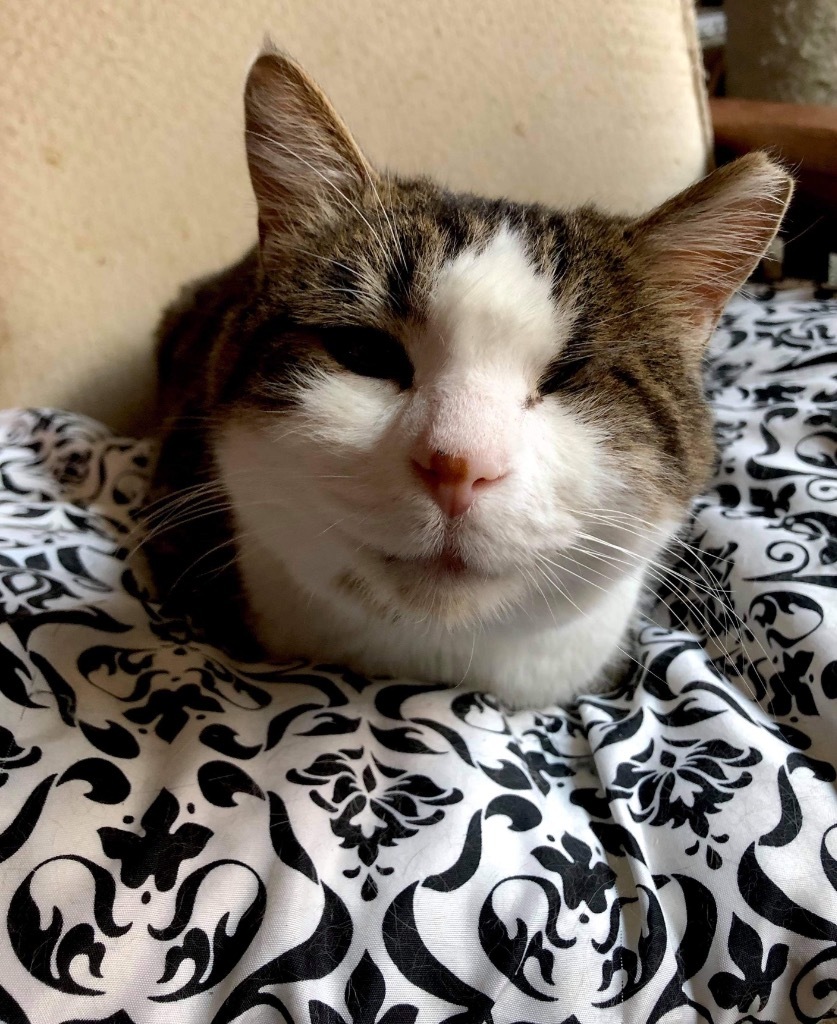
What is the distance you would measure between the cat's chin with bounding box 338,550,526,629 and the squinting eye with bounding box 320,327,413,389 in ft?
0.53

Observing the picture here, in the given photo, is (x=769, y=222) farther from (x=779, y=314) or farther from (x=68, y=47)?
(x=68, y=47)

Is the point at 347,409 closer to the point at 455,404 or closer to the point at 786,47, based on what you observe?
the point at 455,404

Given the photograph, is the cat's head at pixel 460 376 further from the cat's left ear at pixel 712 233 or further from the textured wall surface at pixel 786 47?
the textured wall surface at pixel 786 47

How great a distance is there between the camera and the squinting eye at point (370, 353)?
0.67 meters

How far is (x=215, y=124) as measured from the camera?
1223mm

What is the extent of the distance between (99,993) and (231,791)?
0.57 feet

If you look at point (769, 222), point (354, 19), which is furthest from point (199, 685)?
point (354, 19)

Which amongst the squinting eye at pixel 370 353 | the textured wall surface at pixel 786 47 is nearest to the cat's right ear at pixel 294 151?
the squinting eye at pixel 370 353

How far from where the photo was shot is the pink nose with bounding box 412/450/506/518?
1.81 feet

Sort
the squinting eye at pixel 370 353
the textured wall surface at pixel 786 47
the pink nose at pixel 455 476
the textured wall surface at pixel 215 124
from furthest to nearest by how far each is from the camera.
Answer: the textured wall surface at pixel 786 47, the textured wall surface at pixel 215 124, the squinting eye at pixel 370 353, the pink nose at pixel 455 476

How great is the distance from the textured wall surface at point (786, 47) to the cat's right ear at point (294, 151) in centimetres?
146

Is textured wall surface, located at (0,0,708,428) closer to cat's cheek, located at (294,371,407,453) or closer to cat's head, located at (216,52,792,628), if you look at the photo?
cat's head, located at (216,52,792,628)

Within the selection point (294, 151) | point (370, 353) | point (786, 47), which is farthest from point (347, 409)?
point (786, 47)

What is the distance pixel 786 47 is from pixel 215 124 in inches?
52.7
